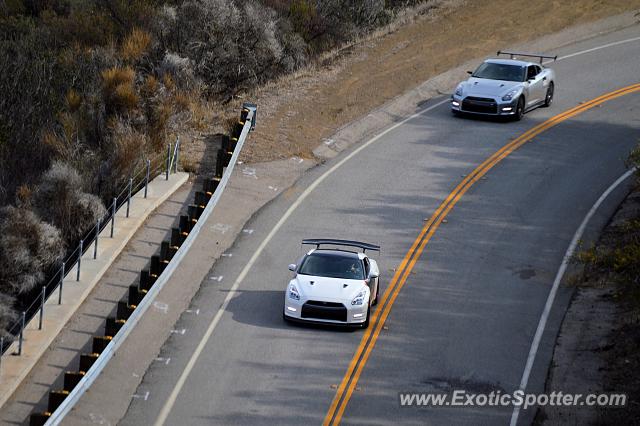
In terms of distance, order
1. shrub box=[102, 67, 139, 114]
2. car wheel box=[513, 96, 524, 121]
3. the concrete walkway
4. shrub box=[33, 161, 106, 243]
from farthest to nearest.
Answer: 1. car wheel box=[513, 96, 524, 121]
2. shrub box=[102, 67, 139, 114]
3. shrub box=[33, 161, 106, 243]
4. the concrete walkway

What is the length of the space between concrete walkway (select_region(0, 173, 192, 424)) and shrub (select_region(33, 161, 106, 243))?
633 millimetres

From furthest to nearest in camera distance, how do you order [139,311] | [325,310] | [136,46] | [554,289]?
1. [136,46]
2. [554,289]
3. [325,310]
4. [139,311]

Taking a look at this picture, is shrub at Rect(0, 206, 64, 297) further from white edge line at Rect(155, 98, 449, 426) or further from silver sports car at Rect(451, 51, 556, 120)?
silver sports car at Rect(451, 51, 556, 120)

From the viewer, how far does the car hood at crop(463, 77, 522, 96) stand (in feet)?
102

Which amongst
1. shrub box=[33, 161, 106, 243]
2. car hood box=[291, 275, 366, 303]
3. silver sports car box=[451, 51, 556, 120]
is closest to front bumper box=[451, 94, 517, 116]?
silver sports car box=[451, 51, 556, 120]

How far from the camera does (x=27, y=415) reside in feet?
53.1

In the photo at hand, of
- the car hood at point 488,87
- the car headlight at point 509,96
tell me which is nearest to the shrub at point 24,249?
the car hood at point 488,87

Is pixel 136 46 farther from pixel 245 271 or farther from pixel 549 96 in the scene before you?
pixel 245 271

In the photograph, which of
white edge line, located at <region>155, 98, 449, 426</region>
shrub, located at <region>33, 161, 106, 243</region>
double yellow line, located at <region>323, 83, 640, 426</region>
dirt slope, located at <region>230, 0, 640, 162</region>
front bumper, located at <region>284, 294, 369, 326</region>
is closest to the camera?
white edge line, located at <region>155, 98, 449, 426</region>

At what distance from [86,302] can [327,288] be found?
4.61 m

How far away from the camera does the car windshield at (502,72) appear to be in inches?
1231

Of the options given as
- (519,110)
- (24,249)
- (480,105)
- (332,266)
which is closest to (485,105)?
(480,105)

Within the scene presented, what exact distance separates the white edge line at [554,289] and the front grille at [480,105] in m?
4.68

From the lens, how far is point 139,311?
18703 mm
